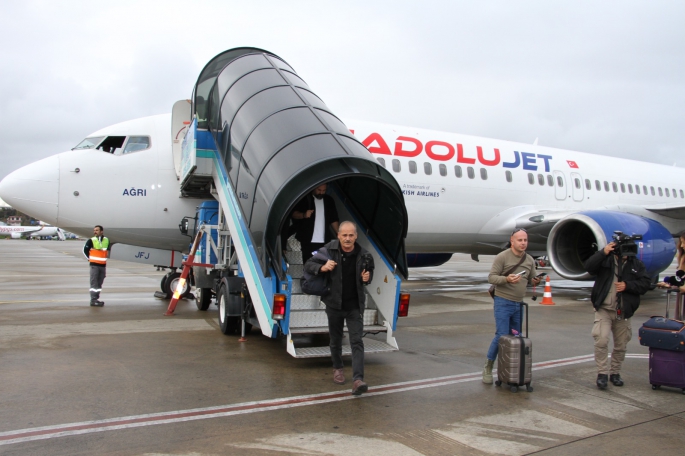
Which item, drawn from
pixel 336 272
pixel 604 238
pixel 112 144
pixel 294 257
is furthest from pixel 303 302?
pixel 604 238

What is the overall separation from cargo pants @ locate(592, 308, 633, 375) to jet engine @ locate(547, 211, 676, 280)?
18.3ft

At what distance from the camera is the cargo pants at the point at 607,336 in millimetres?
5672

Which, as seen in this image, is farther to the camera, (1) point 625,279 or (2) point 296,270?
(2) point 296,270

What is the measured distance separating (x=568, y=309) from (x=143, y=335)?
8.55 metres

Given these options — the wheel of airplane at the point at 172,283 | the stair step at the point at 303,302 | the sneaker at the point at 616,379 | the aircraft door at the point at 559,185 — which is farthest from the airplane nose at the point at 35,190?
the aircraft door at the point at 559,185

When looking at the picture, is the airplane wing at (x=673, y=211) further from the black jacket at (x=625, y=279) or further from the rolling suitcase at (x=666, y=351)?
the black jacket at (x=625, y=279)

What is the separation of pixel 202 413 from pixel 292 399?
0.85 m

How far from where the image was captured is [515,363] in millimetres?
5473

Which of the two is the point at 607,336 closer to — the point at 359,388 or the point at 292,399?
the point at 359,388

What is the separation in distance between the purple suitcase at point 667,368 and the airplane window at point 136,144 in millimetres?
9053

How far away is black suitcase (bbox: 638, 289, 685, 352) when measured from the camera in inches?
215

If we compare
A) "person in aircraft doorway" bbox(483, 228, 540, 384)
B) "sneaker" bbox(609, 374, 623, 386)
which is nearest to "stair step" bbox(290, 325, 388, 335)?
"person in aircraft doorway" bbox(483, 228, 540, 384)

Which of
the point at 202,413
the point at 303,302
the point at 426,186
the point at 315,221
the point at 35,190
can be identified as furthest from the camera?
the point at 426,186

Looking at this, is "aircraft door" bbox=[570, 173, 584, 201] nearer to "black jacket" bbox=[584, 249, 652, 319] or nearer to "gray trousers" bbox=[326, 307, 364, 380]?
"black jacket" bbox=[584, 249, 652, 319]
